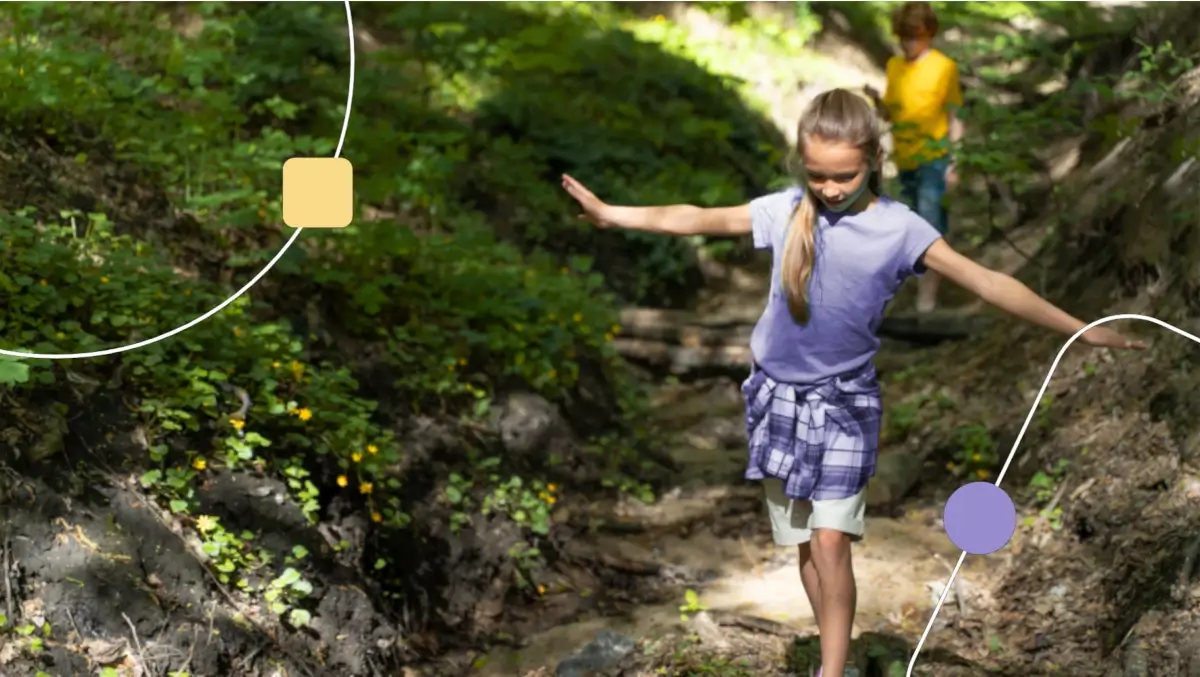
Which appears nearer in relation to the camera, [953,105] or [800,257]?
[800,257]

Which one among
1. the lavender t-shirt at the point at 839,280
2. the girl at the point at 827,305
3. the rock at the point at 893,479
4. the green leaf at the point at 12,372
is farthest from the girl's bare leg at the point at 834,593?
the green leaf at the point at 12,372

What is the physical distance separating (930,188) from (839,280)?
418 cm

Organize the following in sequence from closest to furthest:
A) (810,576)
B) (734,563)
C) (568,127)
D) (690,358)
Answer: (810,576) → (734,563) → (690,358) → (568,127)

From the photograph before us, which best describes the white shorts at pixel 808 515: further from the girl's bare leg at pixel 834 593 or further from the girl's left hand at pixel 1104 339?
the girl's left hand at pixel 1104 339

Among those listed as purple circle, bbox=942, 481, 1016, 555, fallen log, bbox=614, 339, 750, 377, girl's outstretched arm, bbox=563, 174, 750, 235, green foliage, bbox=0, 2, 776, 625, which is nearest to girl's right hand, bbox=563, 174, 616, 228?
girl's outstretched arm, bbox=563, 174, 750, 235

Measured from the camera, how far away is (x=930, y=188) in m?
7.59

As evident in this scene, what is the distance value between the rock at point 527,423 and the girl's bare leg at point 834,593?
2.67 m

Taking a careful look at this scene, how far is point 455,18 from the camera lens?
1157 cm

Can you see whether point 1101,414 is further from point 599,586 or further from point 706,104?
point 706,104

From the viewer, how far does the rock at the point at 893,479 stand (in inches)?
244

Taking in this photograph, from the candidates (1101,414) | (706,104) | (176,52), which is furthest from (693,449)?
(706,104)

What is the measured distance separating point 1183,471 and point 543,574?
273cm

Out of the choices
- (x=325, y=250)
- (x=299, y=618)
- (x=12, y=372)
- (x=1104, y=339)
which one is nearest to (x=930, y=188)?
(x=325, y=250)

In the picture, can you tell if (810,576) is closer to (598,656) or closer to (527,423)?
(598,656)
